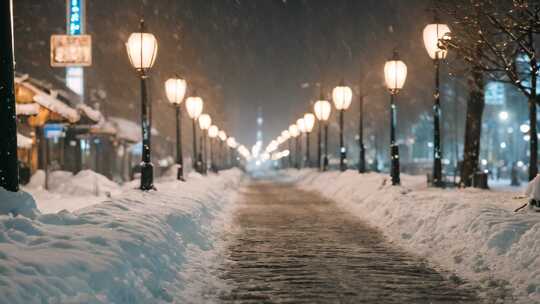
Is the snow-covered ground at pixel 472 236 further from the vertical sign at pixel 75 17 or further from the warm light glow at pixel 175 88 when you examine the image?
the vertical sign at pixel 75 17

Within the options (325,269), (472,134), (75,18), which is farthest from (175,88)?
(325,269)

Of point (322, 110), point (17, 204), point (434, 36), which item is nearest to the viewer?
point (17, 204)

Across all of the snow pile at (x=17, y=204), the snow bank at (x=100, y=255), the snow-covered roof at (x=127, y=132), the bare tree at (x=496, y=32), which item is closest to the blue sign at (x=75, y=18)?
the snow-covered roof at (x=127, y=132)

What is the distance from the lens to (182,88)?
2495 centimetres

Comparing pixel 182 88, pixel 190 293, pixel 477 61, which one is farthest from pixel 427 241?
pixel 182 88

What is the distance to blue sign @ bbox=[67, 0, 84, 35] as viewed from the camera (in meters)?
34.4

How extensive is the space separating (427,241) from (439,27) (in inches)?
335

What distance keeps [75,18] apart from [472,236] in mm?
28224

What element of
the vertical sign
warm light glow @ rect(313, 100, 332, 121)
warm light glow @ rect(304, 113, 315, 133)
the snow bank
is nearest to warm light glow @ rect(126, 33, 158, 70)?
the snow bank

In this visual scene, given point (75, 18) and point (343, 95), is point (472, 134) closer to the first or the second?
point (343, 95)

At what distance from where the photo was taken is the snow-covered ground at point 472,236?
8484 millimetres

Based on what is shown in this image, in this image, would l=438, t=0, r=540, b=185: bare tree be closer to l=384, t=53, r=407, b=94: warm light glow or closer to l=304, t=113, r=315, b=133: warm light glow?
l=384, t=53, r=407, b=94: warm light glow

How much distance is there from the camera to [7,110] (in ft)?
31.5

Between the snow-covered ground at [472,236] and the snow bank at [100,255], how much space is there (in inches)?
144
